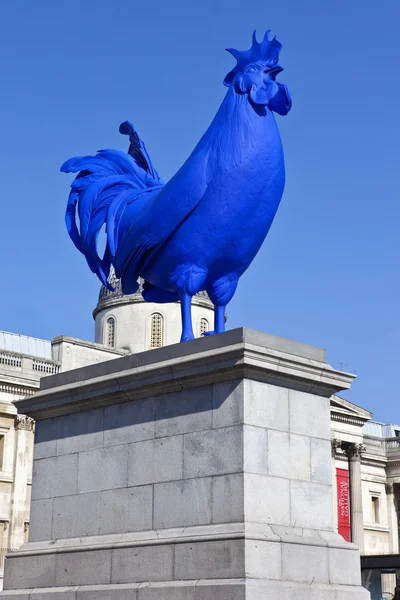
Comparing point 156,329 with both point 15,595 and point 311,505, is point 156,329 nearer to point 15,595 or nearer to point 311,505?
point 15,595

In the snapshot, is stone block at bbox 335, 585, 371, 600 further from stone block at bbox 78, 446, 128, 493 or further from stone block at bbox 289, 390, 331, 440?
stone block at bbox 78, 446, 128, 493

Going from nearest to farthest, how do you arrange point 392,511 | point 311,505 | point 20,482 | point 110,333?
point 311,505
point 20,482
point 110,333
point 392,511

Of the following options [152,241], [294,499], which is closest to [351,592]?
[294,499]

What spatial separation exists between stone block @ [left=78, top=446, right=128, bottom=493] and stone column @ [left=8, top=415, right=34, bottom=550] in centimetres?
3405

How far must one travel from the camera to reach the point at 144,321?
61375 millimetres

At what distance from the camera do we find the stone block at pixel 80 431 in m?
13.4

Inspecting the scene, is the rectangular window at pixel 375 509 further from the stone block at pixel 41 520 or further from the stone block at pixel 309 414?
Answer: the stone block at pixel 309 414

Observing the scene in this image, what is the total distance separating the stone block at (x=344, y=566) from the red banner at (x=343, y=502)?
1847 inches

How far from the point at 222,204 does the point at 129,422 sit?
121 inches

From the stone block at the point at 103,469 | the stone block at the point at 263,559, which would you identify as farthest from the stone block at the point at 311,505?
the stone block at the point at 103,469

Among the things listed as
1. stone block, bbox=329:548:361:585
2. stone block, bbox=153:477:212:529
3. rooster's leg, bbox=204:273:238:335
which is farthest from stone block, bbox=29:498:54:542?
stone block, bbox=329:548:361:585

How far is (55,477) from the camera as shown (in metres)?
13.8

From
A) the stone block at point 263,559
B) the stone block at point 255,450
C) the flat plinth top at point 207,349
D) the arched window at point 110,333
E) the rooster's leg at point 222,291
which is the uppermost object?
the arched window at point 110,333

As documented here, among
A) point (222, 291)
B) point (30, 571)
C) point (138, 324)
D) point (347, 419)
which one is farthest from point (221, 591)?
point (138, 324)
